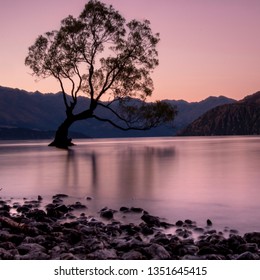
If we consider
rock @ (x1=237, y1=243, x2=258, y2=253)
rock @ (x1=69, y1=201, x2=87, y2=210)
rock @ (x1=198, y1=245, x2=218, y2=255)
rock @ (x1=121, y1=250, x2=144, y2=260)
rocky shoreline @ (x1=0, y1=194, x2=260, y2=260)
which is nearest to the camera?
rock @ (x1=121, y1=250, x2=144, y2=260)

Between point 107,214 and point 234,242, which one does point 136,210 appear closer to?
point 107,214

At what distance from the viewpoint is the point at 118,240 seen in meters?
8.95

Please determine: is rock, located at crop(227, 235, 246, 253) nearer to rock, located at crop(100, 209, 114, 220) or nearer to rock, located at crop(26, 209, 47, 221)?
rock, located at crop(100, 209, 114, 220)

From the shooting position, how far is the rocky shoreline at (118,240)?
7.80 metres

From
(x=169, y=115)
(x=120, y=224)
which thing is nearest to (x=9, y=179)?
(x=120, y=224)

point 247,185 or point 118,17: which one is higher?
point 118,17

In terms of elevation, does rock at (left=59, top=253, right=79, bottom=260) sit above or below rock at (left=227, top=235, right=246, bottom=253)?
above

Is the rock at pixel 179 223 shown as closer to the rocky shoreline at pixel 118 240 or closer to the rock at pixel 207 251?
the rocky shoreline at pixel 118 240

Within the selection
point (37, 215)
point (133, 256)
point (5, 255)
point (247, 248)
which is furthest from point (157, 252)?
point (37, 215)

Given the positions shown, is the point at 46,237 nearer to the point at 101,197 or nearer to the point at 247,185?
the point at 101,197

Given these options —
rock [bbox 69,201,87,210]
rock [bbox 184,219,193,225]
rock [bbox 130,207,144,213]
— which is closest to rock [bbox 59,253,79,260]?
rock [bbox 184,219,193,225]

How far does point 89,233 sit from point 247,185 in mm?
10408

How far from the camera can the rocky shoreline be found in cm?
780
